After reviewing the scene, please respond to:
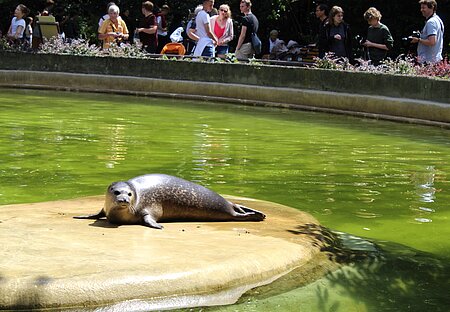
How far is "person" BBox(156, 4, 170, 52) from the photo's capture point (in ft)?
79.6

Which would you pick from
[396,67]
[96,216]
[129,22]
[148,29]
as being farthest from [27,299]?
[129,22]

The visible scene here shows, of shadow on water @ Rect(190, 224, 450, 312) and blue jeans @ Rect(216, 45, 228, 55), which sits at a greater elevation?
blue jeans @ Rect(216, 45, 228, 55)

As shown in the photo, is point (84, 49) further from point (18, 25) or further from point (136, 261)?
point (136, 261)

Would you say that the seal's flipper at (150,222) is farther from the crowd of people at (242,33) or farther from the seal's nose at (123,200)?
the crowd of people at (242,33)

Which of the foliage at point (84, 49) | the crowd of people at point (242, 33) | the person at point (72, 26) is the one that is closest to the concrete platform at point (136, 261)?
the crowd of people at point (242, 33)

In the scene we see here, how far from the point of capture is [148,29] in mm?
22703

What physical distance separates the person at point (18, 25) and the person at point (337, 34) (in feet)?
27.8

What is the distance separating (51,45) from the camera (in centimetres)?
2389

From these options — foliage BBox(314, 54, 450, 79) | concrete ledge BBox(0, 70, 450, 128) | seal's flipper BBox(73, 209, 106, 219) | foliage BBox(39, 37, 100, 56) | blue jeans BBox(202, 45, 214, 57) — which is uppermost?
foliage BBox(314, 54, 450, 79)

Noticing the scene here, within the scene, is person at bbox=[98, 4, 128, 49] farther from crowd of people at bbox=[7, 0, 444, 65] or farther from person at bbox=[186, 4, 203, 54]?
person at bbox=[186, 4, 203, 54]

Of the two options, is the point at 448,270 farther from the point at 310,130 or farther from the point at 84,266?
the point at 310,130

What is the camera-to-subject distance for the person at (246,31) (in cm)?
2064

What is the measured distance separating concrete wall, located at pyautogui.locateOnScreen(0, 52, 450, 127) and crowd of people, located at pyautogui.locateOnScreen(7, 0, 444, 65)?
702 mm

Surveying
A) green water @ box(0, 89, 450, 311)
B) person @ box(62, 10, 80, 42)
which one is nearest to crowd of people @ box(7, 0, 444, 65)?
person @ box(62, 10, 80, 42)
